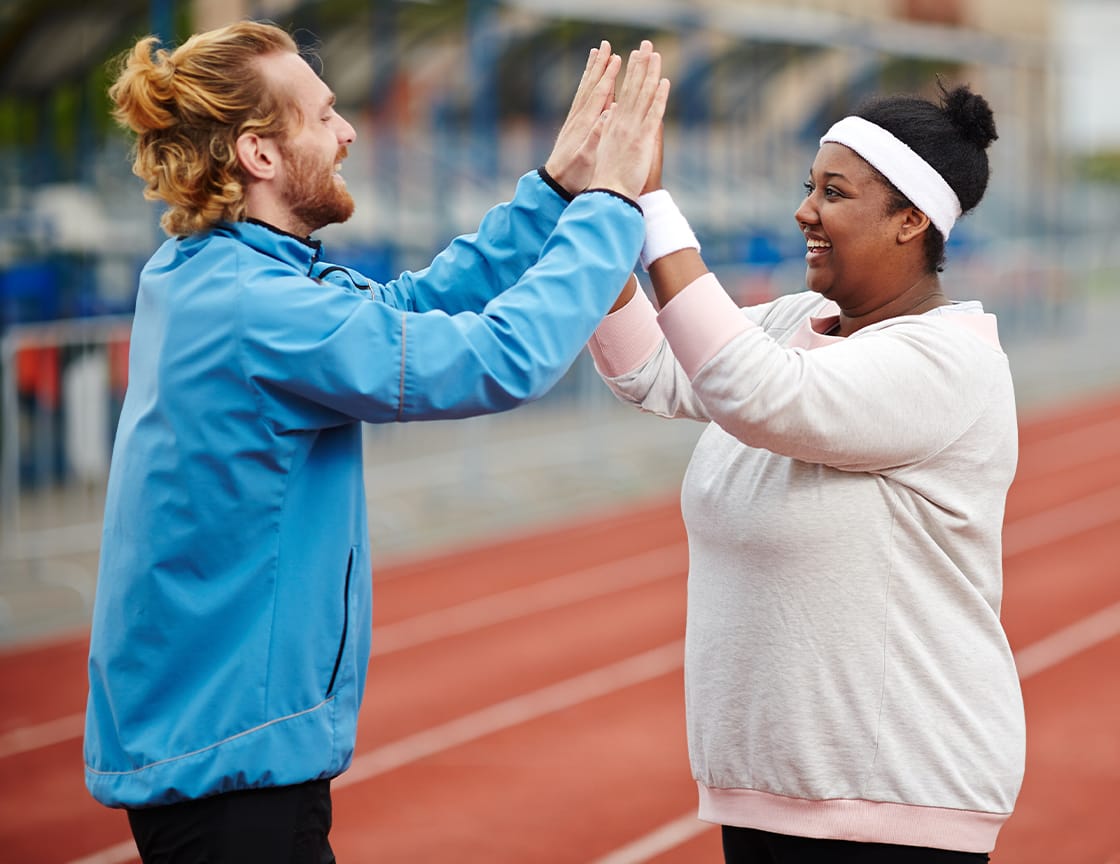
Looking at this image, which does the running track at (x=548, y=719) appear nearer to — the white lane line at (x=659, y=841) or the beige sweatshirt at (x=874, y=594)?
the white lane line at (x=659, y=841)

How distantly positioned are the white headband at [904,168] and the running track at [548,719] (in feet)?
10.4

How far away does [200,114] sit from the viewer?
6.86ft

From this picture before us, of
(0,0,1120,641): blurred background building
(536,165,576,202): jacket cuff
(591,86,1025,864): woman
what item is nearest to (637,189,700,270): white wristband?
(591,86,1025,864): woman

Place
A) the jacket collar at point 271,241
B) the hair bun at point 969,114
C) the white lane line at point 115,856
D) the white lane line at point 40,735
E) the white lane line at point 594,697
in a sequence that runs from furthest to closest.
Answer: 1. the white lane line at point 40,735
2. the white lane line at point 594,697
3. the white lane line at point 115,856
4. the hair bun at point 969,114
5. the jacket collar at point 271,241

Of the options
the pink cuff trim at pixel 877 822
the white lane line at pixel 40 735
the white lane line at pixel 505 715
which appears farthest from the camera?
the white lane line at pixel 40 735

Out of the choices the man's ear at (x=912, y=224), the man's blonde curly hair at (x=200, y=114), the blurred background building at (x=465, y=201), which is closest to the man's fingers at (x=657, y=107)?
the man's ear at (x=912, y=224)

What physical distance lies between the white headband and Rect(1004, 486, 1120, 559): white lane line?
7.71 metres

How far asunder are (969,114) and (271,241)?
1.07 m

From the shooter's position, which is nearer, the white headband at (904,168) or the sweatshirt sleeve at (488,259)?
the white headband at (904,168)

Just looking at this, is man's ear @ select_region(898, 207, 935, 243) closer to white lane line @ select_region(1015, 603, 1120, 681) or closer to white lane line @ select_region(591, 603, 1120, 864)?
white lane line @ select_region(591, 603, 1120, 864)

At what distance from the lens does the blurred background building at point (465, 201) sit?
8.86m

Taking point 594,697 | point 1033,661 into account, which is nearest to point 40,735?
point 594,697

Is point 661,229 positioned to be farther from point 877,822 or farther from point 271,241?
point 877,822

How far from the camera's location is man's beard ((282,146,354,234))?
2174mm
